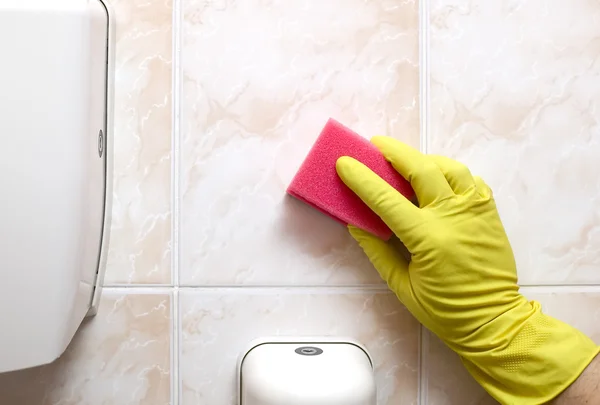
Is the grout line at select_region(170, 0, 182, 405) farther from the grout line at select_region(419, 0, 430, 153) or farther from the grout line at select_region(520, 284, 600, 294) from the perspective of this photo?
the grout line at select_region(520, 284, 600, 294)

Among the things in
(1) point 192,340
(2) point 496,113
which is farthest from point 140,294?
(2) point 496,113

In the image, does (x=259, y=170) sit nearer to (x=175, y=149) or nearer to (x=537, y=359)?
(x=175, y=149)

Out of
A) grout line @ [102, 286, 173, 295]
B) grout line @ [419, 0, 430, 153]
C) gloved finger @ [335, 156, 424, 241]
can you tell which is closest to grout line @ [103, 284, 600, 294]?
grout line @ [102, 286, 173, 295]

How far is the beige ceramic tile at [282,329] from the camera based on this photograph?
0.72 meters

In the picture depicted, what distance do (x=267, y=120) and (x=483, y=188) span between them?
0.28 metres

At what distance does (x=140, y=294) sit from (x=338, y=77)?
0.37 m

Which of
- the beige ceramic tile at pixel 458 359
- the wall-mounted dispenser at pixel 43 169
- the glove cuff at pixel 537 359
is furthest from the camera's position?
the beige ceramic tile at pixel 458 359

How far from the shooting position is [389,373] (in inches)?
28.7

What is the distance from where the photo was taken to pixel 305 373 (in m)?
0.63

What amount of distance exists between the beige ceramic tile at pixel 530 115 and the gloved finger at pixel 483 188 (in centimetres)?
5

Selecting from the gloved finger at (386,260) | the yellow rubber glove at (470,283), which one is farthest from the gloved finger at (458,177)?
the gloved finger at (386,260)

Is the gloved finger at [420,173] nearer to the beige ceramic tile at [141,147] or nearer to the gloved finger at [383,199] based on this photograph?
the gloved finger at [383,199]

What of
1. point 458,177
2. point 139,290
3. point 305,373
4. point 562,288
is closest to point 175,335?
point 139,290

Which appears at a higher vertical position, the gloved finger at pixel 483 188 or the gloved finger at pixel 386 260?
the gloved finger at pixel 483 188
